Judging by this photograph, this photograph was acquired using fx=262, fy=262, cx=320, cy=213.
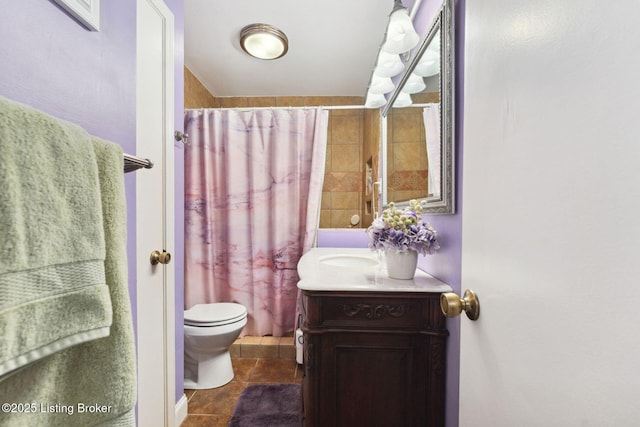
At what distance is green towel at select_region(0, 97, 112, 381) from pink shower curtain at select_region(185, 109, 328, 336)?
1622mm

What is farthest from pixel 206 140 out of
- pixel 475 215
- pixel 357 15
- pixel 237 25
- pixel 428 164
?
pixel 475 215

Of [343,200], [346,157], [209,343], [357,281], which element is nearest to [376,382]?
[357,281]

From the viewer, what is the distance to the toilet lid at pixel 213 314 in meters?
1.63

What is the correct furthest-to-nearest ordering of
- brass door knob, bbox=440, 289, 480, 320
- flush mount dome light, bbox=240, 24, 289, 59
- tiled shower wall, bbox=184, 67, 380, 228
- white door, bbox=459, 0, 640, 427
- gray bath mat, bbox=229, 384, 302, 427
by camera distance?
tiled shower wall, bbox=184, 67, 380, 228, flush mount dome light, bbox=240, 24, 289, 59, gray bath mat, bbox=229, 384, 302, 427, brass door knob, bbox=440, 289, 480, 320, white door, bbox=459, 0, 640, 427

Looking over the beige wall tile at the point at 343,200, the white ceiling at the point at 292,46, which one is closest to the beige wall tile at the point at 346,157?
the beige wall tile at the point at 343,200

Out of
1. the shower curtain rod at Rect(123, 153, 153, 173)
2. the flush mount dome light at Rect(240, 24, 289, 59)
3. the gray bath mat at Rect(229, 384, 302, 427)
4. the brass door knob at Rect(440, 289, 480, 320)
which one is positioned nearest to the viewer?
the brass door knob at Rect(440, 289, 480, 320)

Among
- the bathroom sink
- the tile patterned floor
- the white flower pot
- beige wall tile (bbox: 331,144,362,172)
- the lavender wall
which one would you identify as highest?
beige wall tile (bbox: 331,144,362,172)

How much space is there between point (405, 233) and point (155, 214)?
3.56ft

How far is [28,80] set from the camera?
0.60m

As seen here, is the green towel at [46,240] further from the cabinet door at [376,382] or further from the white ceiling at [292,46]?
the white ceiling at [292,46]

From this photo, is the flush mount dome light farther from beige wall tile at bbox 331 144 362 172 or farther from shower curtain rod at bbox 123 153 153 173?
shower curtain rod at bbox 123 153 153 173

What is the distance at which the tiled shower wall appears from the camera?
2943mm

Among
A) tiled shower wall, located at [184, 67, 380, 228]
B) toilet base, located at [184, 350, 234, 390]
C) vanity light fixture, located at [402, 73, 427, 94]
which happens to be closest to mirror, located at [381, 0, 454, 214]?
vanity light fixture, located at [402, 73, 427, 94]

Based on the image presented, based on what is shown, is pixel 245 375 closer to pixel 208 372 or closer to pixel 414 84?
pixel 208 372
